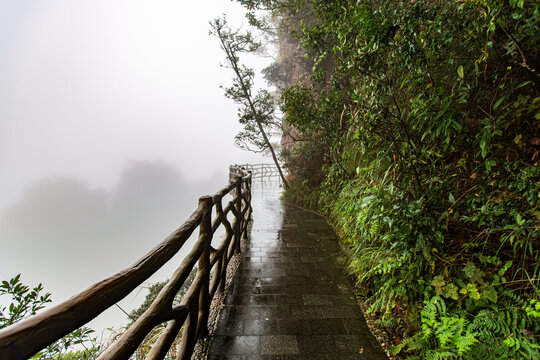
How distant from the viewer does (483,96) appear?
231 cm

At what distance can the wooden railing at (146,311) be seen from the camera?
2.20 ft

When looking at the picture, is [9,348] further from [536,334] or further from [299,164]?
[299,164]

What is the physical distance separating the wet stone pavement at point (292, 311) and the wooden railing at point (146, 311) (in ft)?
1.18

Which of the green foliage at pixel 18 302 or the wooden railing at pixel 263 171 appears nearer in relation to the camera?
the green foliage at pixel 18 302

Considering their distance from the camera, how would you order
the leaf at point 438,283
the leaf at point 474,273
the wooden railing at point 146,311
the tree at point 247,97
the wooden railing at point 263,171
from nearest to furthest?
the wooden railing at point 146,311, the leaf at point 474,273, the leaf at point 438,283, the tree at point 247,97, the wooden railing at point 263,171

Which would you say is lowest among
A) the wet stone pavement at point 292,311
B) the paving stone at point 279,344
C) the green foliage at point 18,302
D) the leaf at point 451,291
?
the wet stone pavement at point 292,311

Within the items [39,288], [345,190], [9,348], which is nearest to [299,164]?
[345,190]

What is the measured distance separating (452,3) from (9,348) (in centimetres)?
368

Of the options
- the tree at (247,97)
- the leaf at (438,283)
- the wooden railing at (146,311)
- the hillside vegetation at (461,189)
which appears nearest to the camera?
the wooden railing at (146,311)

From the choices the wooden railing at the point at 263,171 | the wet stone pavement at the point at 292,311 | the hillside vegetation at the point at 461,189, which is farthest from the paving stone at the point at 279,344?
the wooden railing at the point at 263,171

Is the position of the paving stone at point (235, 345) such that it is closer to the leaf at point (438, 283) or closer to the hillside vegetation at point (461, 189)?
the hillside vegetation at point (461, 189)

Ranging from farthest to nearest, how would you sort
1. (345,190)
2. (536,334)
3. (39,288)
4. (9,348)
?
(345,190) → (39,288) → (536,334) → (9,348)

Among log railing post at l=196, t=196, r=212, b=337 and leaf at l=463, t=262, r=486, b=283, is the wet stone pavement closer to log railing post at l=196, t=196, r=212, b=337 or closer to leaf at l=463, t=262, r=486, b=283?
log railing post at l=196, t=196, r=212, b=337

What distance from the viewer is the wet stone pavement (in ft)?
6.52
